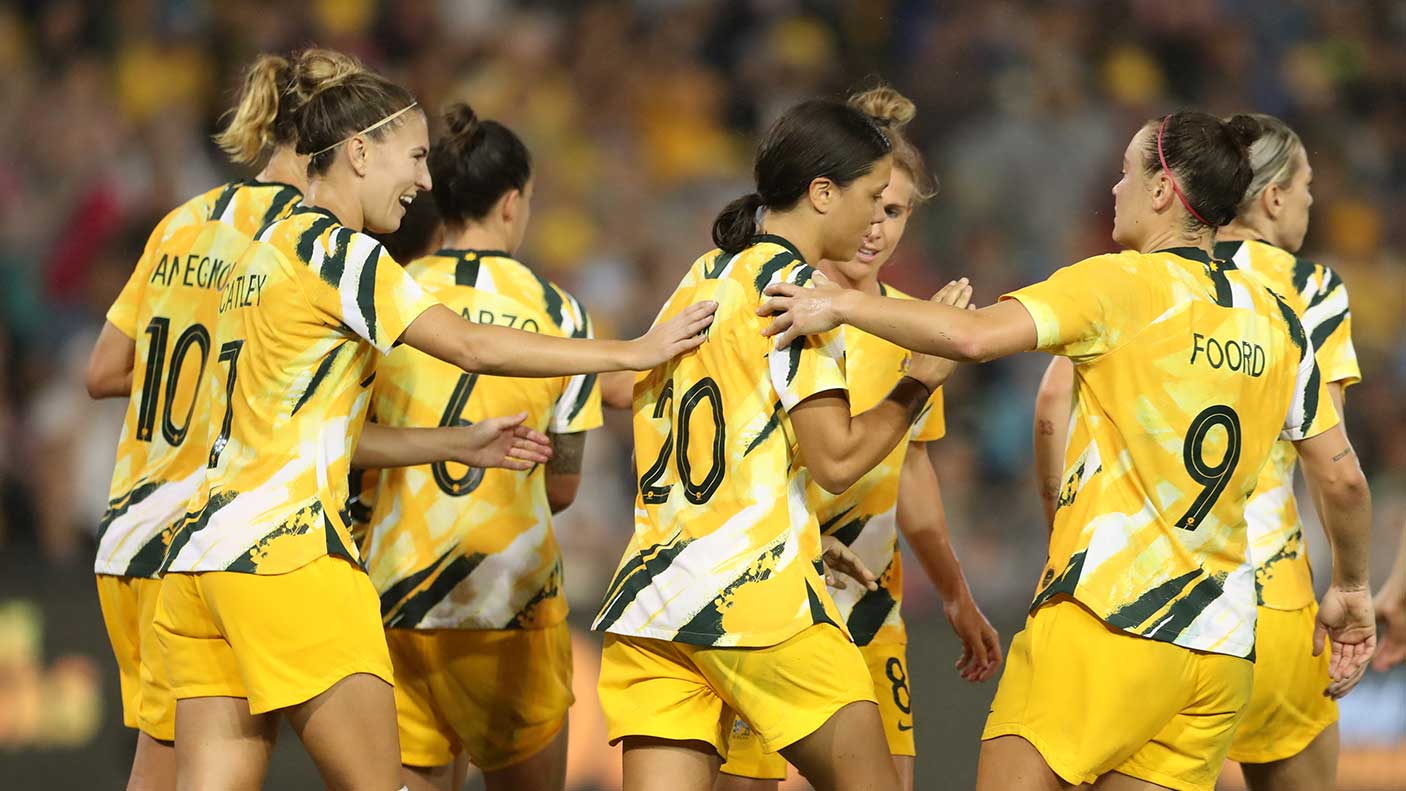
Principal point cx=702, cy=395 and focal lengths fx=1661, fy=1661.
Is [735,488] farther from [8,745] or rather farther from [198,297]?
[8,745]

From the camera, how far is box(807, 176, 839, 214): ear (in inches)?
150

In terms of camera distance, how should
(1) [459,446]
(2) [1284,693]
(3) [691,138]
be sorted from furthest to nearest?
(3) [691,138]
(2) [1284,693]
(1) [459,446]

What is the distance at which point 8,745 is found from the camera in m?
7.04

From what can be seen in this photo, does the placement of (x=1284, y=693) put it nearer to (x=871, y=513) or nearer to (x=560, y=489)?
(x=871, y=513)

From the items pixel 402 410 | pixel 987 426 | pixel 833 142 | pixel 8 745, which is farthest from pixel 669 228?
pixel 833 142

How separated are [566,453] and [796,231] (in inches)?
53.6

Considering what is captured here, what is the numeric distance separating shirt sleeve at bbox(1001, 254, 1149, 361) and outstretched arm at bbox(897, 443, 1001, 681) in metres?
1.28

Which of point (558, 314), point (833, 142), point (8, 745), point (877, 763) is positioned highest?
point (833, 142)

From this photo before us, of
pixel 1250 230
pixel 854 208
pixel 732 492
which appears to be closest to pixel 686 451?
pixel 732 492

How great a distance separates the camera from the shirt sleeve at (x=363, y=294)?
374 cm

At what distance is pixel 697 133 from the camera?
10672 mm

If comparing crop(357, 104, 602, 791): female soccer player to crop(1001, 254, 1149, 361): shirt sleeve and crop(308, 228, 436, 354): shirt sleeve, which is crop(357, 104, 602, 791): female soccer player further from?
crop(1001, 254, 1149, 361): shirt sleeve

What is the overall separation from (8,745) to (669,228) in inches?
191

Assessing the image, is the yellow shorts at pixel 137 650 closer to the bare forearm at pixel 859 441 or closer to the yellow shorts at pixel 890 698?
the yellow shorts at pixel 890 698
